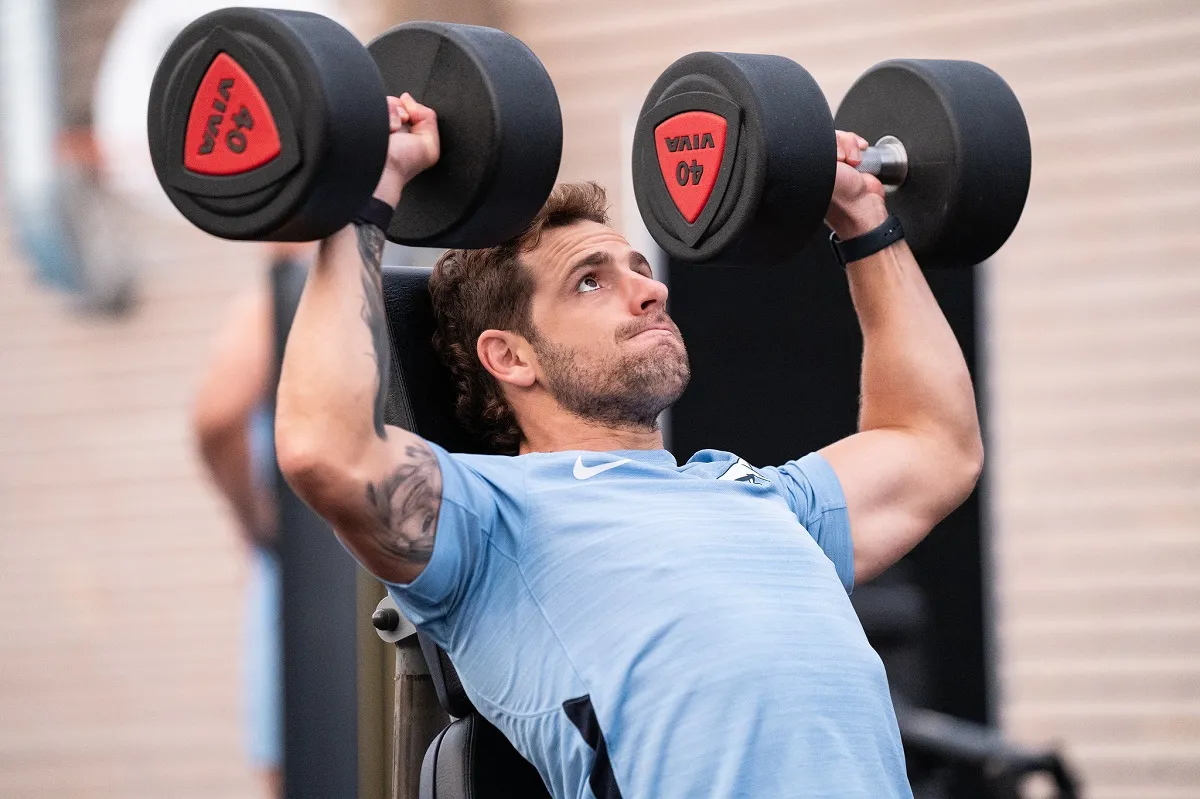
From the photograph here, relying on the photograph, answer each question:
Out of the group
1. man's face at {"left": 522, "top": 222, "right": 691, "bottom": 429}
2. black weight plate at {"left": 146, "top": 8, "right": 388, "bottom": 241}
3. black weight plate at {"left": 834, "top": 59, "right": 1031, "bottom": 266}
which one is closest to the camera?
black weight plate at {"left": 146, "top": 8, "right": 388, "bottom": 241}

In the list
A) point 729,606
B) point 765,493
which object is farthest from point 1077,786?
point 729,606

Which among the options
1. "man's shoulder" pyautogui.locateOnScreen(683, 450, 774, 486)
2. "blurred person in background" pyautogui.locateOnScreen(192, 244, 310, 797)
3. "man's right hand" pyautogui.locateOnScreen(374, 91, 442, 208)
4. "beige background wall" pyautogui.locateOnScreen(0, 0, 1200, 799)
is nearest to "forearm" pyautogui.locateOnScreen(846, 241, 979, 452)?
"man's shoulder" pyautogui.locateOnScreen(683, 450, 774, 486)

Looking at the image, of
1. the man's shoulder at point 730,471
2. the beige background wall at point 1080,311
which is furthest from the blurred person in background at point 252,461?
the beige background wall at point 1080,311

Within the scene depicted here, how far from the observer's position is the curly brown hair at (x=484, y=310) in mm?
2154

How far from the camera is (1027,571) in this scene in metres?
4.41

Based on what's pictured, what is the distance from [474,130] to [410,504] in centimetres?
43

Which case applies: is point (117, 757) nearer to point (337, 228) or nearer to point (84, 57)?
point (84, 57)

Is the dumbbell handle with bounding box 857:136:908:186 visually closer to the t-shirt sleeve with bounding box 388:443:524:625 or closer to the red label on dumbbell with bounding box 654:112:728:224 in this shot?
the red label on dumbbell with bounding box 654:112:728:224

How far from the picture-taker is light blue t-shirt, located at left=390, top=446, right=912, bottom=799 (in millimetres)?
1722

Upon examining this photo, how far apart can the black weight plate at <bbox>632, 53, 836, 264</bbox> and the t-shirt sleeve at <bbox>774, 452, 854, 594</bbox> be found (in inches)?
12.1

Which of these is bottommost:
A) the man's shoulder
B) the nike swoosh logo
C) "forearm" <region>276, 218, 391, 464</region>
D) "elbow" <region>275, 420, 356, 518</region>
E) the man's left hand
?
the man's shoulder

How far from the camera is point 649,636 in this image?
1752mm

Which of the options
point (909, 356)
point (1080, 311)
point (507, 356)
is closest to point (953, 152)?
point (909, 356)

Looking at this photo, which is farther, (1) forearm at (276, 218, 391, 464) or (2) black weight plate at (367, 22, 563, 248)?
(2) black weight plate at (367, 22, 563, 248)
